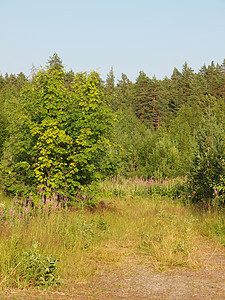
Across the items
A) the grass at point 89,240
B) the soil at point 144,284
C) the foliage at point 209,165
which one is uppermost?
the foliage at point 209,165

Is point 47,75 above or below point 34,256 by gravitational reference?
above

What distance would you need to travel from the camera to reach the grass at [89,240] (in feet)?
15.5

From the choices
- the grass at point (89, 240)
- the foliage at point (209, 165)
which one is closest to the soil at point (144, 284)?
the grass at point (89, 240)

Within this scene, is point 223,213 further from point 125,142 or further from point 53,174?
point 125,142

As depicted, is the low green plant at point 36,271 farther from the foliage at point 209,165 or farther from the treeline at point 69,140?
the foliage at point 209,165

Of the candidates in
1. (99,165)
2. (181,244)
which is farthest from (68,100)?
Result: (181,244)

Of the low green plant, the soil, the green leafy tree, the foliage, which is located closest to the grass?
the low green plant

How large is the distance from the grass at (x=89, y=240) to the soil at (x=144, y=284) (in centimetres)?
17

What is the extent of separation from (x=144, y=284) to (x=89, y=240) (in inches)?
68.0

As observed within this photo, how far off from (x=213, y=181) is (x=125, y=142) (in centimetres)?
1193

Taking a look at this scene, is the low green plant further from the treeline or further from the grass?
the treeline

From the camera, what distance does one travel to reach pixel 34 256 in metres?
4.50

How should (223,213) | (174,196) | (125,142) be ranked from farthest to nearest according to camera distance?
(125,142)
(174,196)
(223,213)

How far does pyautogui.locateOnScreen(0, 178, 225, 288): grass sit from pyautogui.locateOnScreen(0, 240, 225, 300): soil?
0.17 meters
